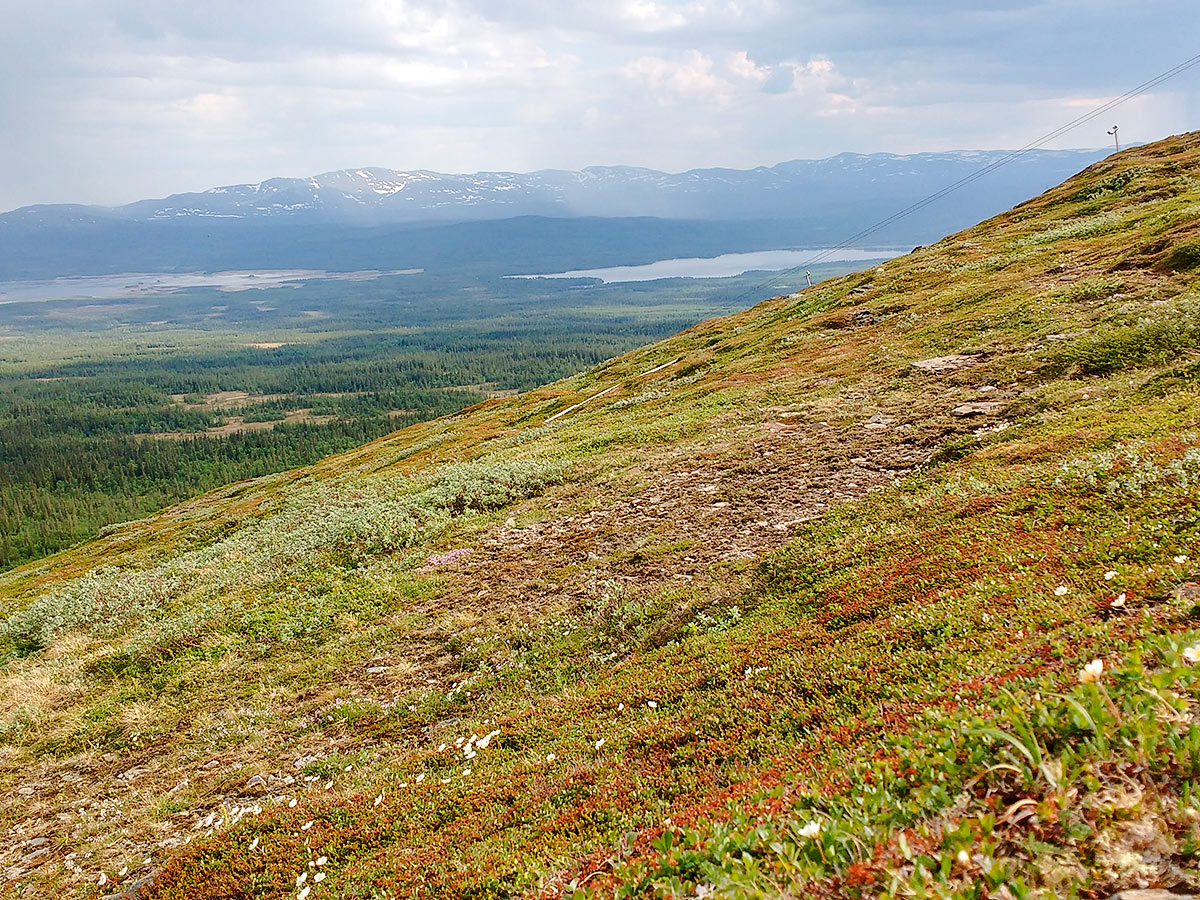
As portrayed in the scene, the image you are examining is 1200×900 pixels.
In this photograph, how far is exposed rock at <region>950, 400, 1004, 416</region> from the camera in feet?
64.3

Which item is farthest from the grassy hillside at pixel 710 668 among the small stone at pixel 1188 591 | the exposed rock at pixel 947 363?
the exposed rock at pixel 947 363

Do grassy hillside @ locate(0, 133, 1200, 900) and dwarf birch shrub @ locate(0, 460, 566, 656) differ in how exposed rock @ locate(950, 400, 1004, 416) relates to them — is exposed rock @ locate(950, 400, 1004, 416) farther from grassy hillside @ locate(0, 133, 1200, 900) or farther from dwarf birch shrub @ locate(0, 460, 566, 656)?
dwarf birch shrub @ locate(0, 460, 566, 656)

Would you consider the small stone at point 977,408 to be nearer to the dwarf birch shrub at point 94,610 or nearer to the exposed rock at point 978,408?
the exposed rock at point 978,408

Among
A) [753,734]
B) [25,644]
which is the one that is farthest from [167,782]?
[25,644]

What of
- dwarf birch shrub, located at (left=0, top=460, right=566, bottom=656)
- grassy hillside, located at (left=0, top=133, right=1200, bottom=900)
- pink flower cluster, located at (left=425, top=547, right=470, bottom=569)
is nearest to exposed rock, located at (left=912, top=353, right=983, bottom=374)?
grassy hillside, located at (left=0, top=133, right=1200, bottom=900)

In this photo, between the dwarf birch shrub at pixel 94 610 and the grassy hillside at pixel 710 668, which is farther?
the dwarf birch shrub at pixel 94 610

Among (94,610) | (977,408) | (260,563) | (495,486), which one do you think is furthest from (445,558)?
(977,408)

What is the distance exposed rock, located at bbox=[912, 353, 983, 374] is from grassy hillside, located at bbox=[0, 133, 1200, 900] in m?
0.40

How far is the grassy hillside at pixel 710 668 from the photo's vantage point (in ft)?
15.1

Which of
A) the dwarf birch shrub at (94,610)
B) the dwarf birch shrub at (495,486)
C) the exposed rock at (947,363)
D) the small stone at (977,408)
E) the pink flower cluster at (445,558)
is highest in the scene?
the exposed rock at (947,363)

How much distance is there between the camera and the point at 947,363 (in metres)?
25.9

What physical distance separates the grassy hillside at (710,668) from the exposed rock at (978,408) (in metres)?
0.22

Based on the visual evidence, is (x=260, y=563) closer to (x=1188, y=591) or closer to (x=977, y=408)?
(x=977, y=408)

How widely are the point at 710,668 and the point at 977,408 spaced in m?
14.7
